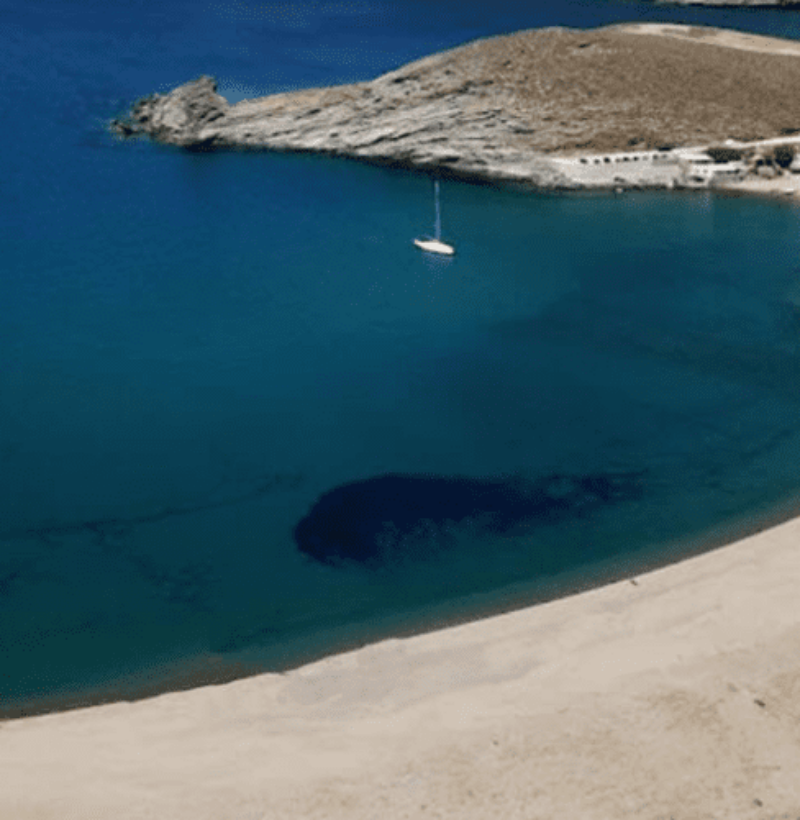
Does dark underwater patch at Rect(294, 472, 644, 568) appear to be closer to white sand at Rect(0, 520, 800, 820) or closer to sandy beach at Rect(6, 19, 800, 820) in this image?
sandy beach at Rect(6, 19, 800, 820)

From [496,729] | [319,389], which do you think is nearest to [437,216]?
[319,389]

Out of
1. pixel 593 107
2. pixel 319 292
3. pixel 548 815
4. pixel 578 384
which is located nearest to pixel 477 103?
pixel 593 107

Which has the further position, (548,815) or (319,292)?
(319,292)

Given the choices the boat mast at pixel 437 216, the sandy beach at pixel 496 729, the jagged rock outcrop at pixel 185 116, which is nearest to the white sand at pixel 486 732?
the sandy beach at pixel 496 729

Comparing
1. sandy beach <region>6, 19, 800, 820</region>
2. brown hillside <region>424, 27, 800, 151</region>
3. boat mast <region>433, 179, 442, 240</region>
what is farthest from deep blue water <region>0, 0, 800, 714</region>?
brown hillside <region>424, 27, 800, 151</region>

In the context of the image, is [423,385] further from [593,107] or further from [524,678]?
[593,107]

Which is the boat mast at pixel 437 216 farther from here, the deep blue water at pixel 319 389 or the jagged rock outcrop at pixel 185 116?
the jagged rock outcrop at pixel 185 116
